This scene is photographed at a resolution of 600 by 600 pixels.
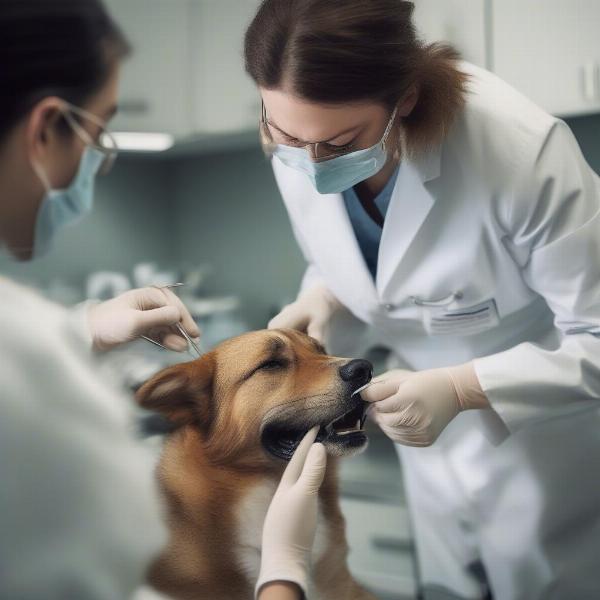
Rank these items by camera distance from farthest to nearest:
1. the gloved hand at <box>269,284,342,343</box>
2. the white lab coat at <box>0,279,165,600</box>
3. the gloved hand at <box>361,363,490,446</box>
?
the gloved hand at <box>269,284,342,343</box>
the gloved hand at <box>361,363,490,446</box>
the white lab coat at <box>0,279,165,600</box>

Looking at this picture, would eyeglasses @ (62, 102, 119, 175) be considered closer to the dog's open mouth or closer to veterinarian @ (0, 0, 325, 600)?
veterinarian @ (0, 0, 325, 600)

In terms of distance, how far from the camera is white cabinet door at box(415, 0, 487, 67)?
3.43 ft

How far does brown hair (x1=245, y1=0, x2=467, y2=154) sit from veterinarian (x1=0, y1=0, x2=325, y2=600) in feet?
0.62

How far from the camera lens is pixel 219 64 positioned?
107 cm

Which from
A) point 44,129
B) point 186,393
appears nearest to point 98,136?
point 44,129

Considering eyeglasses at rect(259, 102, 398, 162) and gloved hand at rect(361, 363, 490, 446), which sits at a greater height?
eyeglasses at rect(259, 102, 398, 162)

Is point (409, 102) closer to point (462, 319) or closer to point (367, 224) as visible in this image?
point (367, 224)

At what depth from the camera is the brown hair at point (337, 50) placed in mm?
828

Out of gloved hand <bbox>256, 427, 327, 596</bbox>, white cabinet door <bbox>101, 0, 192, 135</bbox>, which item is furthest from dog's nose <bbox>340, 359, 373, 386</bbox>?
white cabinet door <bbox>101, 0, 192, 135</bbox>

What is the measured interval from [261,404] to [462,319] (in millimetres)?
331

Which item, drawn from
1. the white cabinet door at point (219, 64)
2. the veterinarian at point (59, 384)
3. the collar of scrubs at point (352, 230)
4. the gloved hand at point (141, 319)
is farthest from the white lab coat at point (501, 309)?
the veterinarian at point (59, 384)

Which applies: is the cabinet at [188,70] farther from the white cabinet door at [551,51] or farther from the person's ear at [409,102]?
the white cabinet door at [551,51]

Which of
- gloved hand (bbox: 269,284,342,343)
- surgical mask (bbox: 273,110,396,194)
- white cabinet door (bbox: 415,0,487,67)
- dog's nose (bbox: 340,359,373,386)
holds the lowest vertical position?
gloved hand (bbox: 269,284,342,343)

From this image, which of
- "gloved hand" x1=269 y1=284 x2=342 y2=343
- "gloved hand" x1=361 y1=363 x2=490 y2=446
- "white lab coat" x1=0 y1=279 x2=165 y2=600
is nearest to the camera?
"white lab coat" x1=0 y1=279 x2=165 y2=600
